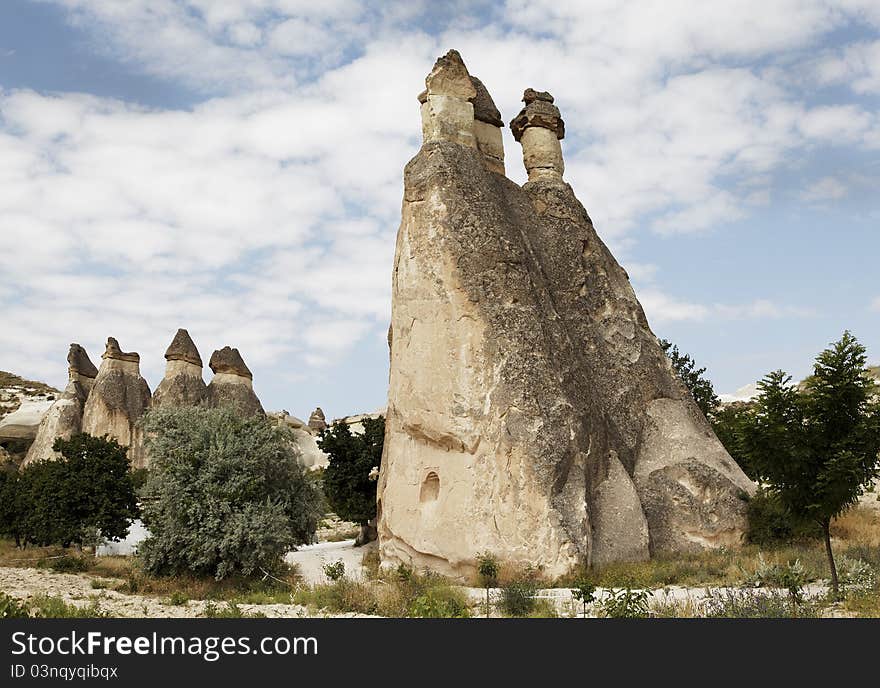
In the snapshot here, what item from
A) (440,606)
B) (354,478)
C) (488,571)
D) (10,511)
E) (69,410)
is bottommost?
(440,606)

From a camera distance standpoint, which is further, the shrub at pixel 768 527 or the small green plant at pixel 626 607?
the shrub at pixel 768 527

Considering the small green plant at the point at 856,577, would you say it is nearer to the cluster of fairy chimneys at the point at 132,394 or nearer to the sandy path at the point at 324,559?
the sandy path at the point at 324,559

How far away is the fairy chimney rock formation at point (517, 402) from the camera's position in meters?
13.4

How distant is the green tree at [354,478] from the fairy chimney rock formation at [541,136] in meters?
8.67

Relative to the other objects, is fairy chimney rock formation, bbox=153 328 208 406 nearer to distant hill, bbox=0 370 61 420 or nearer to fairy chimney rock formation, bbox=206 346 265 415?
fairy chimney rock formation, bbox=206 346 265 415

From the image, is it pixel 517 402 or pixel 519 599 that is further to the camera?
pixel 517 402

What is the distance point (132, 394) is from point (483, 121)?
895 inches

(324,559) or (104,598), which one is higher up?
(324,559)

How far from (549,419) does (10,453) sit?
112 ft

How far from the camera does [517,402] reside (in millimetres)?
13688

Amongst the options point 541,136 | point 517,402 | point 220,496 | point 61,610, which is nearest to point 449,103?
point 541,136

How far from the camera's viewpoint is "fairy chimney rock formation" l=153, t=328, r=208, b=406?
104 ft

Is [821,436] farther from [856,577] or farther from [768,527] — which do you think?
[768,527]

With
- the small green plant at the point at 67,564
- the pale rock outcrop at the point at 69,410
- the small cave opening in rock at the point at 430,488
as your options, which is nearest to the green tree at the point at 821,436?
the small cave opening in rock at the point at 430,488
